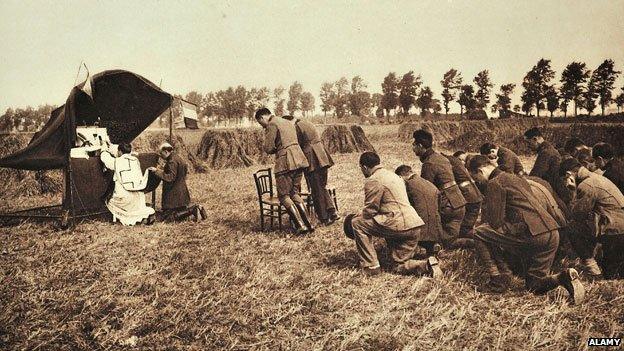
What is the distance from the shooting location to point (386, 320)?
3.68m

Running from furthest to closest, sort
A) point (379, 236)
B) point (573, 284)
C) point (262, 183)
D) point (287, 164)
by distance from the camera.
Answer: point (262, 183) < point (287, 164) < point (379, 236) < point (573, 284)

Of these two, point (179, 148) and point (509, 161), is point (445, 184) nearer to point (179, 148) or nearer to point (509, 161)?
point (509, 161)

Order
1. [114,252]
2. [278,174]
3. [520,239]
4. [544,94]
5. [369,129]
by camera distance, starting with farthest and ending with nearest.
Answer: [369,129]
[544,94]
[278,174]
[114,252]
[520,239]

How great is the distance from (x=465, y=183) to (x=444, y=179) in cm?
56

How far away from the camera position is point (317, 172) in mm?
7348

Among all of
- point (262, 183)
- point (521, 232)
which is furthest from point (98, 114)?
point (521, 232)

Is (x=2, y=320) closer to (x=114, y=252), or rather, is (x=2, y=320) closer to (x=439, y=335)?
(x=114, y=252)

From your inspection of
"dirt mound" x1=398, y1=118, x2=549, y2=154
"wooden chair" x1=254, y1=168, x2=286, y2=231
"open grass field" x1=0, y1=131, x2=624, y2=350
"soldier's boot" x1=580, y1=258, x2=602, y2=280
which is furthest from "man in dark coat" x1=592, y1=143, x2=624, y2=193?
"dirt mound" x1=398, y1=118, x2=549, y2=154

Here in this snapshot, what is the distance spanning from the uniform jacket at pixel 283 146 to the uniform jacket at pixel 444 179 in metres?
2.10

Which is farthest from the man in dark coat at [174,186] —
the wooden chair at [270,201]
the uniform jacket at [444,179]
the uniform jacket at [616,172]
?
the uniform jacket at [616,172]

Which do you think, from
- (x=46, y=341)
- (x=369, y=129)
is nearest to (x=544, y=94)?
(x=369, y=129)

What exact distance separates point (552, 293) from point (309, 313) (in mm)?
2495

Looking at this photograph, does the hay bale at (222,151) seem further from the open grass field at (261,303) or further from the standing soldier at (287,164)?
the open grass field at (261,303)

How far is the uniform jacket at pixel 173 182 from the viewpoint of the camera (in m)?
7.60
